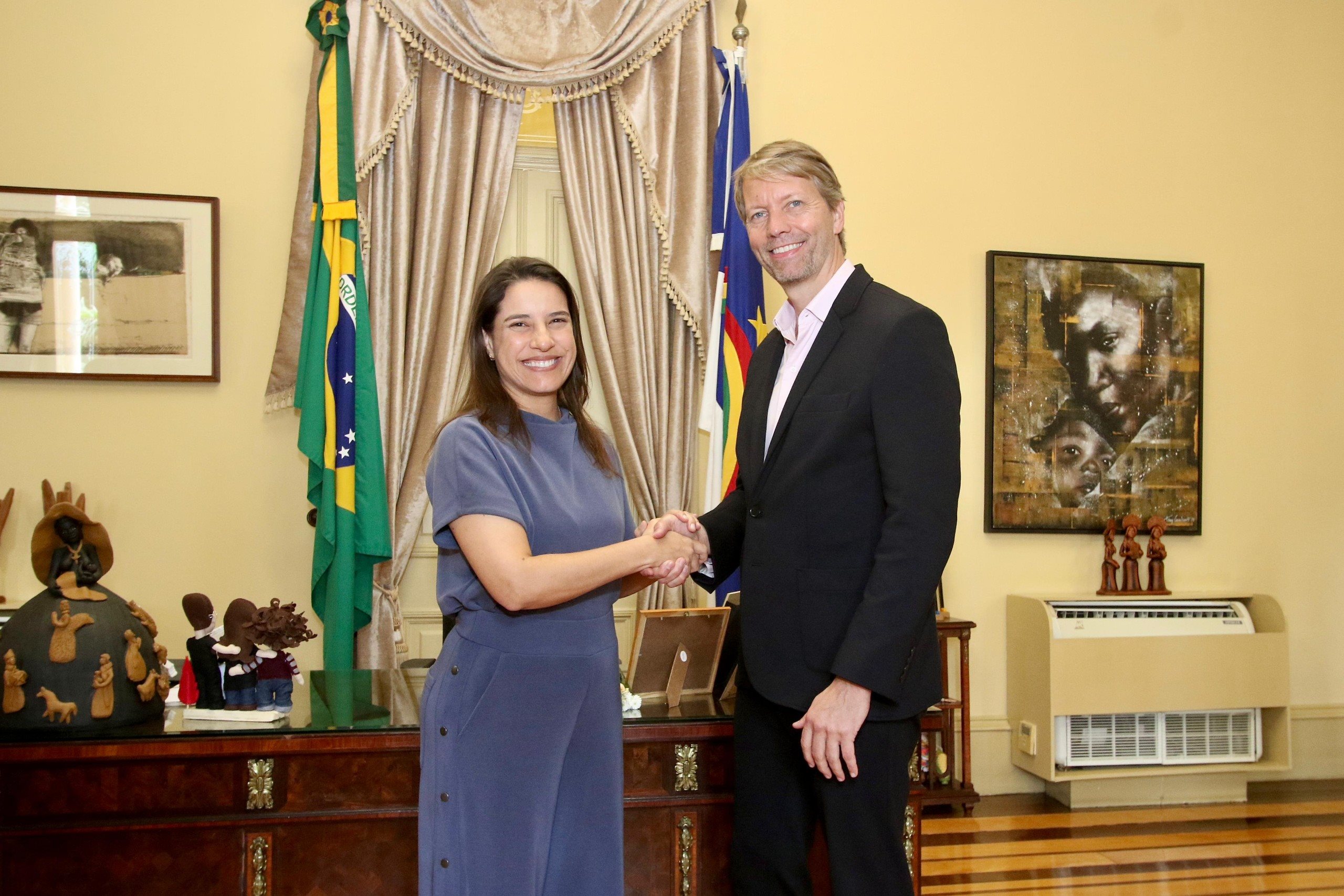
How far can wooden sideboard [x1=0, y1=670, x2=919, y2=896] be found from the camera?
206 centimetres

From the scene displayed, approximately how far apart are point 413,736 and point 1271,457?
4.67 metres

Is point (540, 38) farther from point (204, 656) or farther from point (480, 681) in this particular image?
point (480, 681)

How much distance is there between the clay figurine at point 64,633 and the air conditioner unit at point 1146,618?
3751mm

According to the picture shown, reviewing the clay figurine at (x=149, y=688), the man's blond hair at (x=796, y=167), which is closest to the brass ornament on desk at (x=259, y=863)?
the clay figurine at (x=149, y=688)

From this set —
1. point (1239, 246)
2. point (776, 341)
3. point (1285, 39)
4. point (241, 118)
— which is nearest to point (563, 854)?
point (776, 341)

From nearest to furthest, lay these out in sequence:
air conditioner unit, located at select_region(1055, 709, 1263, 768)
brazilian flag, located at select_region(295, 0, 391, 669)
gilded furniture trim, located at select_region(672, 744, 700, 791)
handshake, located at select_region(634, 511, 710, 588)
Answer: handshake, located at select_region(634, 511, 710, 588) → gilded furniture trim, located at select_region(672, 744, 700, 791) → brazilian flag, located at select_region(295, 0, 391, 669) → air conditioner unit, located at select_region(1055, 709, 1263, 768)

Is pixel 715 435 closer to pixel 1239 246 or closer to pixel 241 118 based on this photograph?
pixel 241 118

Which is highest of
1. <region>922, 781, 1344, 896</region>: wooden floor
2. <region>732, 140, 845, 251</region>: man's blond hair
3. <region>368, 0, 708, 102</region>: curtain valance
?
<region>368, 0, 708, 102</region>: curtain valance

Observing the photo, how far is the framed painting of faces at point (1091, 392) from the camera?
480cm

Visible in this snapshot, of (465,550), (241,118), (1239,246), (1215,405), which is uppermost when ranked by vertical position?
(241,118)

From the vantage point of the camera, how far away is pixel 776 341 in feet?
7.04

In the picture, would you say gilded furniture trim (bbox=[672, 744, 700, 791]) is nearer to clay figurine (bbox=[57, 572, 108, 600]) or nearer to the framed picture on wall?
clay figurine (bbox=[57, 572, 108, 600])

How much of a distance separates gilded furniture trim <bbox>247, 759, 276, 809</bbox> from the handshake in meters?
0.89

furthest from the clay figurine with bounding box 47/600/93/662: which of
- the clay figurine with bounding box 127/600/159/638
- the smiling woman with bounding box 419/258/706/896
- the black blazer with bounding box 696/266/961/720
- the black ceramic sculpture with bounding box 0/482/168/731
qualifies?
the black blazer with bounding box 696/266/961/720
